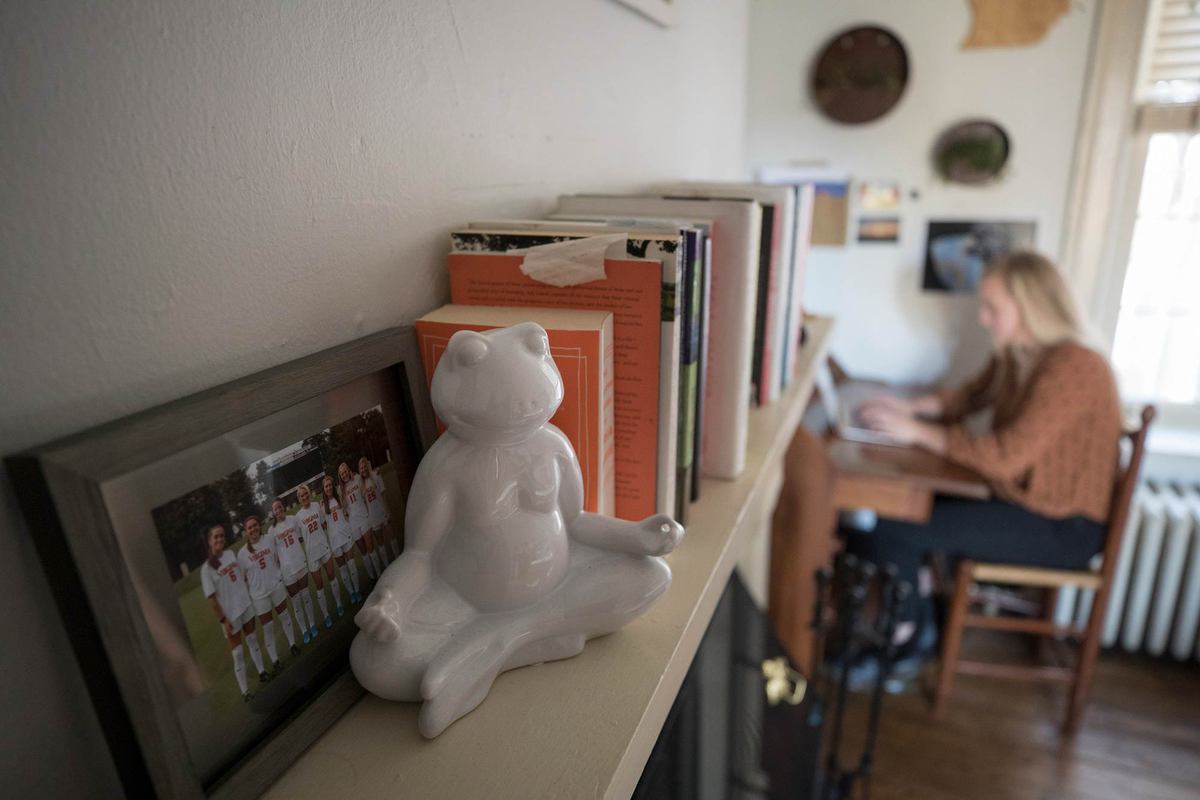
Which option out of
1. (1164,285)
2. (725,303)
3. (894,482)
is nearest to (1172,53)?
(1164,285)

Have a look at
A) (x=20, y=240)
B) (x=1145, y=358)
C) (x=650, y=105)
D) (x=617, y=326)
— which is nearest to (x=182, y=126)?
(x=20, y=240)

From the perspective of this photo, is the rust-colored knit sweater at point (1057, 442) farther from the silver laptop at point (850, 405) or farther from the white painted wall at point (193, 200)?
the white painted wall at point (193, 200)

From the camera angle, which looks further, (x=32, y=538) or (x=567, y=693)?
(x=567, y=693)

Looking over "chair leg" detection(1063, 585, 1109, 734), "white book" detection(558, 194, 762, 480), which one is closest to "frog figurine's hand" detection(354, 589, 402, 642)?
"white book" detection(558, 194, 762, 480)

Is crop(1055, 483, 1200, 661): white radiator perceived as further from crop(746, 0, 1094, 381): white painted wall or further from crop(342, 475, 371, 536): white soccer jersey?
crop(342, 475, 371, 536): white soccer jersey

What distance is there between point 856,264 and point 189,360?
2465 millimetres

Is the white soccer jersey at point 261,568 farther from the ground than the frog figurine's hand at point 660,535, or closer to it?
farther from the ground

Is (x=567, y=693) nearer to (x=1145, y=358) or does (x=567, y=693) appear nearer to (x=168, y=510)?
(x=168, y=510)

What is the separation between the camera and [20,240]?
327 mm

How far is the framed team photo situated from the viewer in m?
0.32

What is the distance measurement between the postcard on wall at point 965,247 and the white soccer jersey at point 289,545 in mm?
2466

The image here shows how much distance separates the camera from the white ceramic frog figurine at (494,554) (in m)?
0.43

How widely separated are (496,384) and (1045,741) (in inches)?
90.8

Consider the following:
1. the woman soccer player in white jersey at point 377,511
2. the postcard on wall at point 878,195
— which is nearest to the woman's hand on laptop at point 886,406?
the postcard on wall at point 878,195
